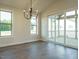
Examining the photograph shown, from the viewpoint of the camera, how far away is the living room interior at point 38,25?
6.22 metres

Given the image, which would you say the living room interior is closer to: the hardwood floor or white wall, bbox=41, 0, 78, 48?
white wall, bbox=41, 0, 78, 48

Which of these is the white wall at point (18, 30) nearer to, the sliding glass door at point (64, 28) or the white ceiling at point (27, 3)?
the white ceiling at point (27, 3)

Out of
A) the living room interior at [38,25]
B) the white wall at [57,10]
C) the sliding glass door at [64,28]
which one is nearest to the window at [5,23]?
the living room interior at [38,25]

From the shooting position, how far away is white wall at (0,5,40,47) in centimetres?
682

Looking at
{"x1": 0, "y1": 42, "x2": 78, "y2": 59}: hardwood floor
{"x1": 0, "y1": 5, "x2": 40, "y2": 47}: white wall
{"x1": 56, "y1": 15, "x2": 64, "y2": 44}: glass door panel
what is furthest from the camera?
{"x1": 56, "y1": 15, "x2": 64, "y2": 44}: glass door panel

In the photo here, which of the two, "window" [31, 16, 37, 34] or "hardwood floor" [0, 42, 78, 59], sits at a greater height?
"window" [31, 16, 37, 34]

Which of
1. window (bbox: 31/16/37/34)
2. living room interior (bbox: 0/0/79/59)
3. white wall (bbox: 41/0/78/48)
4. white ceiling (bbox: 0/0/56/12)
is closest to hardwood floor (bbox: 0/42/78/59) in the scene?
living room interior (bbox: 0/0/79/59)

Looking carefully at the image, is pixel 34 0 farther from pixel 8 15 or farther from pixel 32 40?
pixel 32 40

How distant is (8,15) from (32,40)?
297 cm

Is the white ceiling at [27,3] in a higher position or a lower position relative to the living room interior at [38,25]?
higher

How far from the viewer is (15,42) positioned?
7.32 m

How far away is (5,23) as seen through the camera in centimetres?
686

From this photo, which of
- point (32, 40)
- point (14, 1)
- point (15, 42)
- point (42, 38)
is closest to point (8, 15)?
point (14, 1)

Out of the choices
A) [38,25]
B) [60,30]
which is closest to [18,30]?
[38,25]
